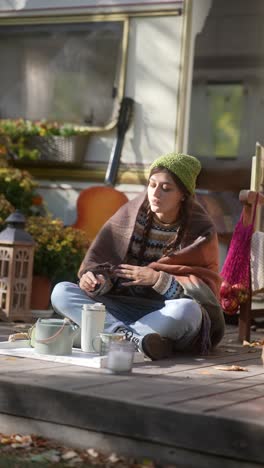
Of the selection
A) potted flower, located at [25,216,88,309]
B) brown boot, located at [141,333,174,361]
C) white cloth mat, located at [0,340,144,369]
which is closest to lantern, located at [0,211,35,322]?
potted flower, located at [25,216,88,309]

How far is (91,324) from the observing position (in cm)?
421

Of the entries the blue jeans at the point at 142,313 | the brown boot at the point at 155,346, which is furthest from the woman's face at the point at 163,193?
the brown boot at the point at 155,346

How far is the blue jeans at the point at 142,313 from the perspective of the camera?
14.0 ft

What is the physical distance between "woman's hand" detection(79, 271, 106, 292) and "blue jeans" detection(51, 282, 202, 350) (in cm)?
10

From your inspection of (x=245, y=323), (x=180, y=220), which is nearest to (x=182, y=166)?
(x=180, y=220)

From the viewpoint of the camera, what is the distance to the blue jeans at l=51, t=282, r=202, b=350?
14.0 ft

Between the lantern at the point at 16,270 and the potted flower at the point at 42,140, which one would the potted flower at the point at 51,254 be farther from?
the potted flower at the point at 42,140

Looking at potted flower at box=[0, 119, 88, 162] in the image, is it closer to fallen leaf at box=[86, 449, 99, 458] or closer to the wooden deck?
the wooden deck

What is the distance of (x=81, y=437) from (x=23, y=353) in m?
1.06

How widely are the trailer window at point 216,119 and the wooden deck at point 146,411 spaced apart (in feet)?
12.4

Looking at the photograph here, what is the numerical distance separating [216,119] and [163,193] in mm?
3172

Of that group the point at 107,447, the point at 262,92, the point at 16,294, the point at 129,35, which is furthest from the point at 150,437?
the point at 129,35

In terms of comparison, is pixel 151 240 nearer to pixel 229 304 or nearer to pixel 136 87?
pixel 229 304

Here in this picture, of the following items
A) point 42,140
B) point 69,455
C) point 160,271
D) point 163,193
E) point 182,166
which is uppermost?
point 42,140
